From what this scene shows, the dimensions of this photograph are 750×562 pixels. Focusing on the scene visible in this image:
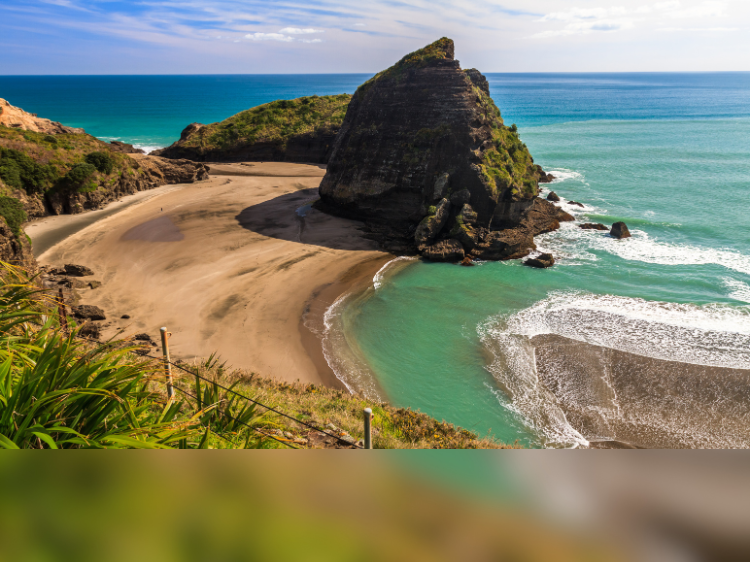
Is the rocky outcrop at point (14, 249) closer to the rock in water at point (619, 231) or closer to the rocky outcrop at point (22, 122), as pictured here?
the rock in water at point (619, 231)

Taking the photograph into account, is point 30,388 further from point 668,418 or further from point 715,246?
point 715,246

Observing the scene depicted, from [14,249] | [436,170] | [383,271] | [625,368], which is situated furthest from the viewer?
[436,170]

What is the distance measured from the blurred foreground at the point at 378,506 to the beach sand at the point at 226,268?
48.8 feet

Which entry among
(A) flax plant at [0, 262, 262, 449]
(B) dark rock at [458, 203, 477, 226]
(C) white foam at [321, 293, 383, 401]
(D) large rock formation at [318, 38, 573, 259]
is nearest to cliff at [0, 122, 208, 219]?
(D) large rock formation at [318, 38, 573, 259]

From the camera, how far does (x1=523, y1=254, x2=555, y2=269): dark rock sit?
25938mm

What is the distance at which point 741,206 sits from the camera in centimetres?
3691

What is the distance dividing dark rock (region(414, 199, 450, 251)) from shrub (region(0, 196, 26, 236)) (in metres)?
20.2

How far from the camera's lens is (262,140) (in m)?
54.8

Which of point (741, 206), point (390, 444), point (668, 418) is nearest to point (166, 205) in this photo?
point (390, 444)

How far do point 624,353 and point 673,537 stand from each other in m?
19.1

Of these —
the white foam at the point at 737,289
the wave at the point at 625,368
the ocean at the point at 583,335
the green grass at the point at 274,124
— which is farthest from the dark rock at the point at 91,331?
the green grass at the point at 274,124

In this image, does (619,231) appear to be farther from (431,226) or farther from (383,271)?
(383,271)

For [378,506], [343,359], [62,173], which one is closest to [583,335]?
[343,359]

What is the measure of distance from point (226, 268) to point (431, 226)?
12.3m
